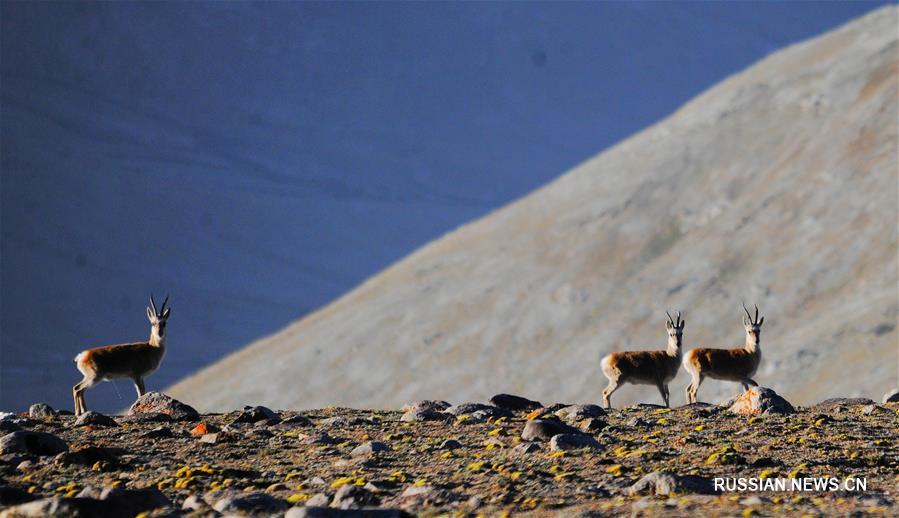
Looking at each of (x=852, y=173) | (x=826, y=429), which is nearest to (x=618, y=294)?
(x=852, y=173)

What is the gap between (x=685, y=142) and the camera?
136 meters

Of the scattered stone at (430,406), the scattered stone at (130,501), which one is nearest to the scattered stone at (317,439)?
the scattered stone at (430,406)

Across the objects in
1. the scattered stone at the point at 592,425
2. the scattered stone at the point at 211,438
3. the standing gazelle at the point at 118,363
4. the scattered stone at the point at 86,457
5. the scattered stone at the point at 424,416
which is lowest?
the scattered stone at the point at 86,457

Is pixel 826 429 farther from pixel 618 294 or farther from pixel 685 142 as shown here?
pixel 685 142

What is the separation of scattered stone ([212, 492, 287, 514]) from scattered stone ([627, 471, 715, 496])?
402 cm

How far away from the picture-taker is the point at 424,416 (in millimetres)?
21016

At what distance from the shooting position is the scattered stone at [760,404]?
21500 mm

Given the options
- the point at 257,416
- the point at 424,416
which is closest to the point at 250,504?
the point at 257,416

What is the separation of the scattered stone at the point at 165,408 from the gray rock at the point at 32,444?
3.56 metres

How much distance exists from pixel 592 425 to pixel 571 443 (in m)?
2.13

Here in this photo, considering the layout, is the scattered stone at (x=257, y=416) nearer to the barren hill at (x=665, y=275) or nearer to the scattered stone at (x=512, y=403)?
the scattered stone at (x=512, y=403)

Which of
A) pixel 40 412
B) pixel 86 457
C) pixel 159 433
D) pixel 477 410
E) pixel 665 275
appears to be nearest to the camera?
pixel 86 457

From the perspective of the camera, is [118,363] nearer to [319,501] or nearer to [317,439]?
[317,439]

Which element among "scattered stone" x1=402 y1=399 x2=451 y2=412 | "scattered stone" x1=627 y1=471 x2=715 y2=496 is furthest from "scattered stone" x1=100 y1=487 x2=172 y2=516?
"scattered stone" x1=402 y1=399 x2=451 y2=412
